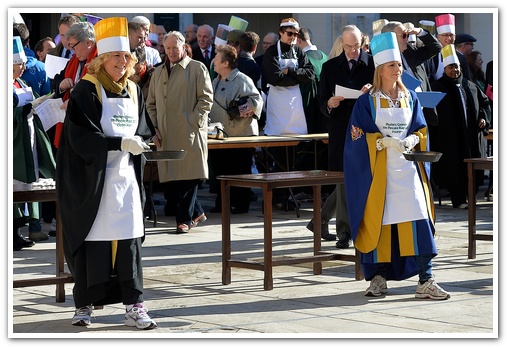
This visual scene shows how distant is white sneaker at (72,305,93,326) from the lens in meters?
7.14

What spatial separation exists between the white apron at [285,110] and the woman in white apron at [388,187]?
16.8 ft

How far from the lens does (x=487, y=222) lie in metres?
12.1

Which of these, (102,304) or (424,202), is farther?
(424,202)

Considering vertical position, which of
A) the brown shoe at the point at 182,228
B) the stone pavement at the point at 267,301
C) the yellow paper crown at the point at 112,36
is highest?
the yellow paper crown at the point at 112,36

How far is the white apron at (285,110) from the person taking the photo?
13250mm

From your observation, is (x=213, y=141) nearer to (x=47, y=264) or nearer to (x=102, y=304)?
(x=47, y=264)

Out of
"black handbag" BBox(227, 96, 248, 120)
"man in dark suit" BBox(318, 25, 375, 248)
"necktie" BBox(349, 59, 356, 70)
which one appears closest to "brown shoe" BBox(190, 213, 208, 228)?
"black handbag" BBox(227, 96, 248, 120)

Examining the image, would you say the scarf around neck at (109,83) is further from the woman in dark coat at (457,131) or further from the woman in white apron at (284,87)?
the woman in dark coat at (457,131)

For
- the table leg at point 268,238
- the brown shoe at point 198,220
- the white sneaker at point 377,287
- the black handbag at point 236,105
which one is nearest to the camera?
the white sneaker at point 377,287

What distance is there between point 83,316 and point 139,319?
368mm

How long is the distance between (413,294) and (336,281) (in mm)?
750

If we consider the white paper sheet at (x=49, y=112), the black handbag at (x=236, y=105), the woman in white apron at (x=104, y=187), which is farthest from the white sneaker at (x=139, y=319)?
the black handbag at (x=236, y=105)

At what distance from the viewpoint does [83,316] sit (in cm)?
715
